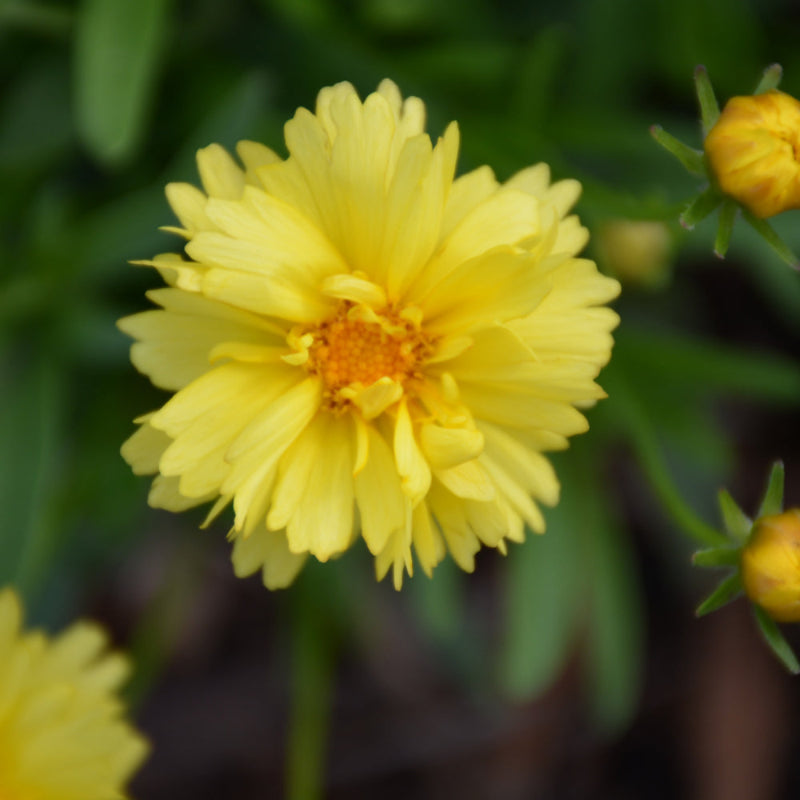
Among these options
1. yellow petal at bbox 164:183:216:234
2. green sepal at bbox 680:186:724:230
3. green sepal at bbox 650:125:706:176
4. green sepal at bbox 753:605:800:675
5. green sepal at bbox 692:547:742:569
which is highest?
yellow petal at bbox 164:183:216:234

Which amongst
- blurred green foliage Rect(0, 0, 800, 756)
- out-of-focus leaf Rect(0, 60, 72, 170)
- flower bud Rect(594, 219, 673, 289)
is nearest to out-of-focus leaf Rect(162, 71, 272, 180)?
blurred green foliage Rect(0, 0, 800, 756)

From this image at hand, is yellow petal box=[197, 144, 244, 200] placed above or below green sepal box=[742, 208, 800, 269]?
above

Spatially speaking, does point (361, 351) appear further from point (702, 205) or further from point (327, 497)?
point (702, 205)

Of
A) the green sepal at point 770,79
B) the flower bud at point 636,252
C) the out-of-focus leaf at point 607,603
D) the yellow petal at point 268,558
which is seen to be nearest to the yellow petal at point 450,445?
the yellow petal at point 268,558

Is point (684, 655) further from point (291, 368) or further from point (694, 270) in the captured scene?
point (291, 368)

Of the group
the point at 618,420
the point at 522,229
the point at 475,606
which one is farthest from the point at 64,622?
the point at 522,229

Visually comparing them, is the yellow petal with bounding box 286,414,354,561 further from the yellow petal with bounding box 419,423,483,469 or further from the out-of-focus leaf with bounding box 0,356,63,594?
the out-of-focus leaf with bounding box 0,356,63,594

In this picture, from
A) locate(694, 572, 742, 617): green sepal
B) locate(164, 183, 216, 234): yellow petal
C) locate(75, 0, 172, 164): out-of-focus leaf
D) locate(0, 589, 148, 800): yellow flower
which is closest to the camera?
locate(164, 183, 216, 234): yellow petal

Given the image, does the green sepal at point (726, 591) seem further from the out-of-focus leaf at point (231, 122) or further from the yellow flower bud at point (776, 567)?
the out-of-focus leaf at point (231, 122)
